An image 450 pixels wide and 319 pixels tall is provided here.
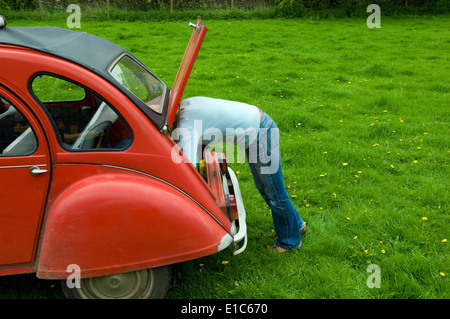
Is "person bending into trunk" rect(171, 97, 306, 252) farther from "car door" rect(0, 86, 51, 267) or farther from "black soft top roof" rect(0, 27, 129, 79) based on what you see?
"car door" rect(0, 86, 51, 267)

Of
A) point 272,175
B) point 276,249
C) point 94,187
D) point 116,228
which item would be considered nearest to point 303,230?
point 276,249

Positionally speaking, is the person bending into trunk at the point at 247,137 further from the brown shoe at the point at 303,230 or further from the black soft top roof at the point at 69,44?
the black soft top roof at the point at 69,44

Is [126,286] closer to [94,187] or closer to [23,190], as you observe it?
[94,187]

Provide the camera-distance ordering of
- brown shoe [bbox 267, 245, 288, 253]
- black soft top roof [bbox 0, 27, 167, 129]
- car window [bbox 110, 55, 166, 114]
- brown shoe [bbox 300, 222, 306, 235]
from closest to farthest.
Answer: black soft top roof [bbox 0, 27, 167, 129] < car window [bbox 110, 55, 166, 114] < brown shoe [bbox 267, 245, 288, 253] < brown shoe [bbox 300, 222, 306, 235]

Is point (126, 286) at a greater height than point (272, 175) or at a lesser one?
lesser

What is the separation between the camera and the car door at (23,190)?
2.54 metres

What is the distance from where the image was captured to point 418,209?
13.4 ft

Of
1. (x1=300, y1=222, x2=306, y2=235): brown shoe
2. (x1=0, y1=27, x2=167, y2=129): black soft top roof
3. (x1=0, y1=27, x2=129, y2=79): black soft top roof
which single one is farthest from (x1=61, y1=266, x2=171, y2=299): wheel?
(x1=300, y1=222, x2=306, y2=235): brown shoe

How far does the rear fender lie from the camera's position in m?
2.51

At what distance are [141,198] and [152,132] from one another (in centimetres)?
40

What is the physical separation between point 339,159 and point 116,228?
3.38m

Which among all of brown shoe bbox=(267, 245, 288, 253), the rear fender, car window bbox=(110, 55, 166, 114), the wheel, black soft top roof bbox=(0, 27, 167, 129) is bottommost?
brown shoe bbox=(267, 245, 288, 253)

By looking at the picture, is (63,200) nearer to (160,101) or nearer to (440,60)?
(160,101)

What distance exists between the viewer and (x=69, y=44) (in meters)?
2.89
